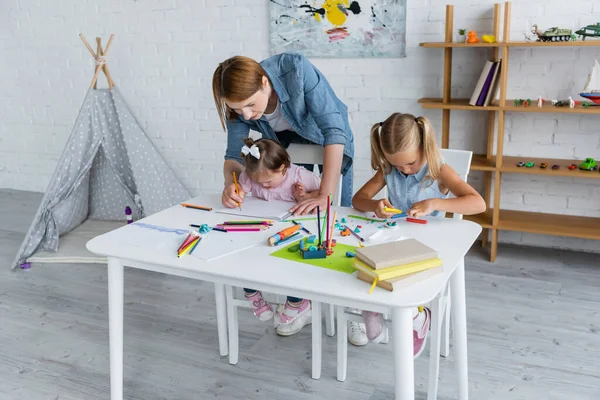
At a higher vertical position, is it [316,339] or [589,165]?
A: [589,165]

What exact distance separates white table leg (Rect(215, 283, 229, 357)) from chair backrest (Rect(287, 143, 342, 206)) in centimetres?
53

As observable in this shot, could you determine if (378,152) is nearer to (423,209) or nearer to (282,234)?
(423,209)

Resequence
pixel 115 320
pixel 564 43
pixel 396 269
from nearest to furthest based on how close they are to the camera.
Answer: pixel 396 269, pixel 115 320, pixel 564 43

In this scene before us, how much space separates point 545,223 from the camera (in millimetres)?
3045

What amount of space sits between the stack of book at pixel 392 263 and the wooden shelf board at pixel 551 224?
1818mm

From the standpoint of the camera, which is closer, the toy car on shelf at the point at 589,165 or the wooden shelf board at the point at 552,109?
the wooden shelf board at the point at 552,109

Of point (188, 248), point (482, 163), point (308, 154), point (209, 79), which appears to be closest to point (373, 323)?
point (188, 248)

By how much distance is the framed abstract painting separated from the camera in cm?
330

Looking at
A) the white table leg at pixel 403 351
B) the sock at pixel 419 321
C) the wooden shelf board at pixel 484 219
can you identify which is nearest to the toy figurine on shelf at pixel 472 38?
the wooden shelf board at pixel 484 219

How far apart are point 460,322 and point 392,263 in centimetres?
54

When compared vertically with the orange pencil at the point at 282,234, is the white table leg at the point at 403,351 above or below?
below

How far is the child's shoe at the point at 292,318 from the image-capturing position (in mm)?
2172

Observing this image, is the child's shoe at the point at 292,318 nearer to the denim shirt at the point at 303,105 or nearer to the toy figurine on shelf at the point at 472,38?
the denim shirt at the point at 303,105

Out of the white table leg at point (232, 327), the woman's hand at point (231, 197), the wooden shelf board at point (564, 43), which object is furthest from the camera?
the wooden shelf board at point (564, 43)
